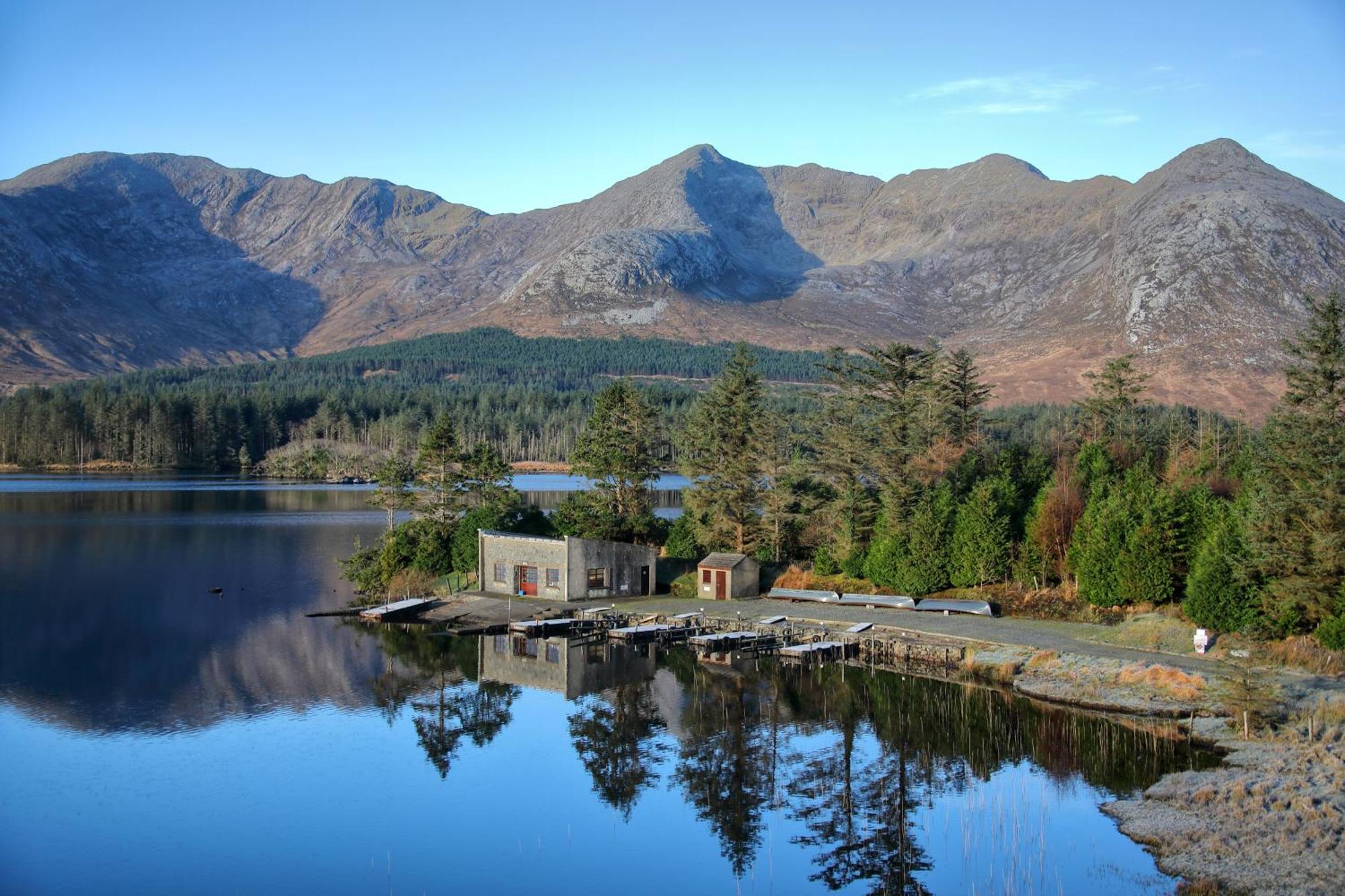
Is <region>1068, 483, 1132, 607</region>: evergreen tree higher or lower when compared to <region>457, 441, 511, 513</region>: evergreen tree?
lower

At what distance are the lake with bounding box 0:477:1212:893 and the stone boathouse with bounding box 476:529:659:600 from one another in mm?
6334

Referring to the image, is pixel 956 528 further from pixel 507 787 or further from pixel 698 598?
pixel 507 787

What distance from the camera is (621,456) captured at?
201 ft

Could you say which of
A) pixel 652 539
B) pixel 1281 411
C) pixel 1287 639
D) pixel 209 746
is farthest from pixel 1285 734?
pixel 652 539

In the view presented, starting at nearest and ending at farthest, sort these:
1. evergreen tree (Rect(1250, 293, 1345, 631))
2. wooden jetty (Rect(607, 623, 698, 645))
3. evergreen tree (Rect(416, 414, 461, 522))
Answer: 1. evergreen tree (Rect(1250, 293, 1345, 631))
2. wooden jetty (Rect(607, 623, 698, 645))
3. evergreen tree (Rect(416, 414, 461, 522))

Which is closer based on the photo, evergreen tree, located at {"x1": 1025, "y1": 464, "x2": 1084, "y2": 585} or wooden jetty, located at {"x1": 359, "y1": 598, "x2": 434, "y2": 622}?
evergreen tree, located at {"x1": 1025, "y1": 464, "x2": 1084, "y2": 585}

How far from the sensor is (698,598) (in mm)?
54438

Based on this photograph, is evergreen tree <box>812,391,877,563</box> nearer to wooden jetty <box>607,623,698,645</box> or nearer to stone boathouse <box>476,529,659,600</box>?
stone boathouse <box>476,529,659,600</box>

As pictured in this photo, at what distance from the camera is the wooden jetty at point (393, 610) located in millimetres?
52031

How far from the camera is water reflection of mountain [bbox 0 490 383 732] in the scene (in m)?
37.6

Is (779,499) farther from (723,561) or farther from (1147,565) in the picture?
(1147,565)

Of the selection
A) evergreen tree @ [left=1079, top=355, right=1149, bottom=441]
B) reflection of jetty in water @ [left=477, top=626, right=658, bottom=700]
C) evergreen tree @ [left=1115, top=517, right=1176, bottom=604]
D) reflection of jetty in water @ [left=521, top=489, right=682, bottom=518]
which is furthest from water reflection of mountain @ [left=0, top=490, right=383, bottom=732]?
evergreen tree @ [left=1079, top=355, right=1149, bottom=441]

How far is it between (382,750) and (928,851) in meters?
16.1

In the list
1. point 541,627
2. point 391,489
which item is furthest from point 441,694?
point 391,489
